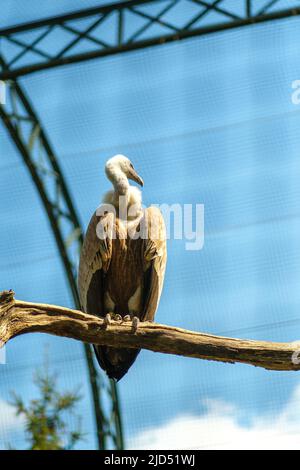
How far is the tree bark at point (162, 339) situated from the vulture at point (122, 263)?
4.03ft

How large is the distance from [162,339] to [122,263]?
1697 millimetres

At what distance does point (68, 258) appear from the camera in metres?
13.7

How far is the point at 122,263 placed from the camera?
883 centimetres

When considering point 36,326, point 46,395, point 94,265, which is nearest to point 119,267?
point 94,265

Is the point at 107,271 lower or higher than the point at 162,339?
higher

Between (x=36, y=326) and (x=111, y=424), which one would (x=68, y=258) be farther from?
(x=36, y=326)

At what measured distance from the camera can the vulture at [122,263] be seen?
343 inches

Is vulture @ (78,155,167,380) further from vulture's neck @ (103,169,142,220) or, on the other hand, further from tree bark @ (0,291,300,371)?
tree bark @ (0,291,300,371)

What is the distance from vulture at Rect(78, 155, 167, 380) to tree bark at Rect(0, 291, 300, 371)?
123cm

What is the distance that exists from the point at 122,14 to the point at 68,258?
3735 millimetres
